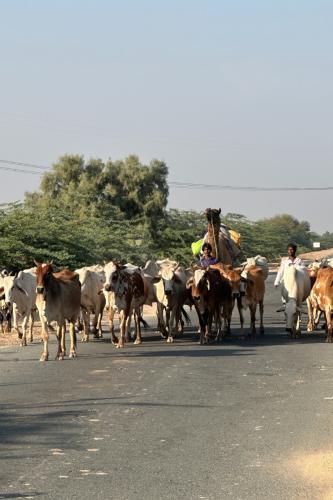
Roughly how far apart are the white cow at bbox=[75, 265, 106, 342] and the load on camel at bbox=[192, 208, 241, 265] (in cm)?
322

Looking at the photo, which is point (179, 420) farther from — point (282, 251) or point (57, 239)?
point (282, 251)

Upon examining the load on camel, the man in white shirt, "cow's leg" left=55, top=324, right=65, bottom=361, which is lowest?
"cow's leg" left=55, top=324, right=65, bottom=361

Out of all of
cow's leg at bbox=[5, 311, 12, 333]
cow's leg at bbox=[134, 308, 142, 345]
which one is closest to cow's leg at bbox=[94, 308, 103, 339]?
cow's leg at bbox=[134, 308, 142, 345]

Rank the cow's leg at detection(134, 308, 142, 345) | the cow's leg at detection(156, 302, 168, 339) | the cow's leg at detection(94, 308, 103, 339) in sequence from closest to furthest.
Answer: the cow's leg at detection(134, 308, 142, 345) < the cow's leg at detection(156, 302, 168, 339) < the cow's leg at detection(94, 308, 103, 339)

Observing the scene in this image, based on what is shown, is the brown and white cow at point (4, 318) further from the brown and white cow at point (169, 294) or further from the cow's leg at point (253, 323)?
the cow's leg at point (253, 323)

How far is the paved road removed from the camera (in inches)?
305

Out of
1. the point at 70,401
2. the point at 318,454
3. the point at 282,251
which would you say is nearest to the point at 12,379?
the point at 70,401

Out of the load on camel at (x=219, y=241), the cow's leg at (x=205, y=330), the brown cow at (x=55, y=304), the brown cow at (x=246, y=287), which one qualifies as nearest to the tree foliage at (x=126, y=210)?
the load on camel at (x=219, y=241)

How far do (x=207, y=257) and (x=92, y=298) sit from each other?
9.27 feet

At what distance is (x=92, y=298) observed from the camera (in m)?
21.7

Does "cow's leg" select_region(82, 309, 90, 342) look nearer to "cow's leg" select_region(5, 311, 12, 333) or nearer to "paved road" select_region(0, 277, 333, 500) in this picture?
"cow's leg" select_region(5, 311, 12, 333)

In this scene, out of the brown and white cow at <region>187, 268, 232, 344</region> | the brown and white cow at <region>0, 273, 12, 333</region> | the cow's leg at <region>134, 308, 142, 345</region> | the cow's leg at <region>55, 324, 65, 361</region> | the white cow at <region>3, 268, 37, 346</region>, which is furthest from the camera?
the brown and white cow at <region>0, 273, 12, 333</region>

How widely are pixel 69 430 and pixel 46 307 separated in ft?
23.3

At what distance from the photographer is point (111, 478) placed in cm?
794
